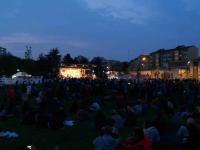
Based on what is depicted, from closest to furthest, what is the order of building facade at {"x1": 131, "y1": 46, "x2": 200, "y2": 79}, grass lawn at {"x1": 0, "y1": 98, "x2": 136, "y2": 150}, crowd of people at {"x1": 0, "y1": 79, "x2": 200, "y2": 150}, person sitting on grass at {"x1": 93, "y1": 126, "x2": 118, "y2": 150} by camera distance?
person sitting on grass at {"x1": 93, "y1": 126, "x2": 118, "y2": 150}, crowd of people at {"x1": 0, "y1": 79, "x2": 200, "y2": 150}, grass lawn at {"x1": 0, "y1": 98, "x2": 136, "y2": 150}, building facade at {"x1": 131, "y1": 46, "x2": 200, "y2": 79}

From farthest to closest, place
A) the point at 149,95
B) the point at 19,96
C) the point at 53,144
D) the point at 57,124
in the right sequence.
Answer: the point at 149,95 → the point at 19,96 → the point at 57,124 → the point at 53,144

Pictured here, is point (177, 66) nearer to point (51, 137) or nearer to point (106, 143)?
point (51, 137)

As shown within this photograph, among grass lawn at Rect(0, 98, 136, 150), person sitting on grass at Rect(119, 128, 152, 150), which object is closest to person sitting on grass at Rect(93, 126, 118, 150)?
person sitting on grass at Rect(119, 128, 152, 150)

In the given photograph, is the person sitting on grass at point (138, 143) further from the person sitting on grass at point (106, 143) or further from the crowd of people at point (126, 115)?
the person sitting on grass at point (106, 143)

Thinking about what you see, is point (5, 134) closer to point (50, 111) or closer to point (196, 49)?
point (50, 111)

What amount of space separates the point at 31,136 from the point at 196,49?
16152cm

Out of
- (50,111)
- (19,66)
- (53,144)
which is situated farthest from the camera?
(19,66)

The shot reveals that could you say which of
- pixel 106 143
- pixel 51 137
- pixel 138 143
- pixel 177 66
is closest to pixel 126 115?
pixel 51 137

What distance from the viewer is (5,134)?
1847cm

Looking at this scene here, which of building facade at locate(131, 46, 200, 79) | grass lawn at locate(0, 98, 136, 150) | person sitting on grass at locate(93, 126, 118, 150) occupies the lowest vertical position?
grass lawn at locate(0, 98, 136, 150)

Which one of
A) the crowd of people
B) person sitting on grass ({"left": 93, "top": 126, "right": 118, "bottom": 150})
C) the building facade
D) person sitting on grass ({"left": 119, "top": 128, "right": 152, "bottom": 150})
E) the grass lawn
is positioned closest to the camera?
person sitting on grass ({"left": 119, "top": 128, "right": 152, "bottom": 150})

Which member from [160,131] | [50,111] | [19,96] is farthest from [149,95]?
[160,131]

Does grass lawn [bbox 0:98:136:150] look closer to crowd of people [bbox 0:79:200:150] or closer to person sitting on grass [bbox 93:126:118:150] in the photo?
crowd of people [bbox 0:79:200:150]

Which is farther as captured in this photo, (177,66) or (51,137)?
(177,66)
